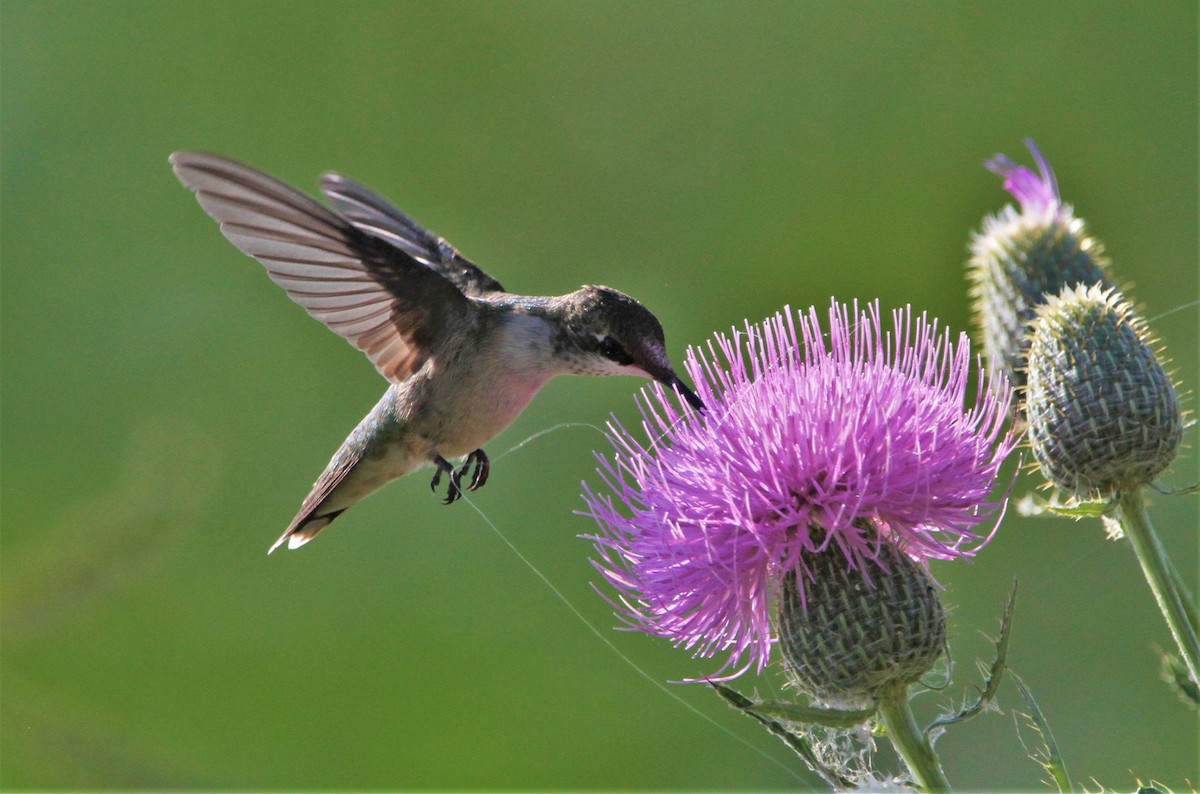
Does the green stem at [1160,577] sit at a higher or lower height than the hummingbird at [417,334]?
lower

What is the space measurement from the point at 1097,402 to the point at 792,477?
0.52 meters

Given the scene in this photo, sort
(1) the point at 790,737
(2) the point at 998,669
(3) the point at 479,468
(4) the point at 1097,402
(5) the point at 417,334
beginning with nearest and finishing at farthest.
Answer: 1. (2) the point at 998,669
2. (1) the point at 790,737
3. (4) the point at 1097,402
4. (5) the point at 417,334
5. (3) the point at 479,468

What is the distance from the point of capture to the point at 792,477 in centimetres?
149

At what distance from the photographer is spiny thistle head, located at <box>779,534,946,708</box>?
4.73 ft

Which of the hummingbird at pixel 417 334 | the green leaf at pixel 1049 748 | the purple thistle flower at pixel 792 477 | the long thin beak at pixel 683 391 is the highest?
the hummingbird at pixel 417 334

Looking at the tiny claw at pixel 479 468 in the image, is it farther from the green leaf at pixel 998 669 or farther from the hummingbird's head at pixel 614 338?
the green leaf at pixel 998 669

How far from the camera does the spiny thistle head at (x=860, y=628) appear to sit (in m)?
1.44

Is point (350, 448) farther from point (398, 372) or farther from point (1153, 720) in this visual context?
point (1153, 720)

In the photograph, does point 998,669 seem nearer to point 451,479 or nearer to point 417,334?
point 451,479

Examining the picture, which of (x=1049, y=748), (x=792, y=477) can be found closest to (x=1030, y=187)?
(x=792, y=477)

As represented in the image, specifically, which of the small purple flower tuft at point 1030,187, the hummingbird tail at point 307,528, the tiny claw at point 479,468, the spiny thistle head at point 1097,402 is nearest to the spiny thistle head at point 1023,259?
the small purple flower tuft at point 1030,187

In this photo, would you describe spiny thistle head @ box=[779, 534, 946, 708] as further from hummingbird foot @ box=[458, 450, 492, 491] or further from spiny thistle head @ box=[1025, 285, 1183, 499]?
hummingbird foot @ box=[458, 450, 492, 491]

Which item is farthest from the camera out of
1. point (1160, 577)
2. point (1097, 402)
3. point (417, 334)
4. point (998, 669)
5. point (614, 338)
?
point (417, 334)

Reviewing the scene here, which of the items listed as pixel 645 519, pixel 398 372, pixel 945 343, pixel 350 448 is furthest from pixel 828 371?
pixel 350 448
